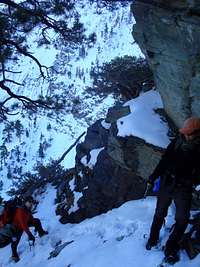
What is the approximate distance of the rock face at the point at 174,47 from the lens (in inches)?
289

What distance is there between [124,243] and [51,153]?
113 metres

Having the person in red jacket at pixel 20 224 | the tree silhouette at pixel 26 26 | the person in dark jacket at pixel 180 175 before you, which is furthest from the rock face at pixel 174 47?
the person in red jacket at pixel 20 224

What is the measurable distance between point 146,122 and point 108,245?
12.6 ft

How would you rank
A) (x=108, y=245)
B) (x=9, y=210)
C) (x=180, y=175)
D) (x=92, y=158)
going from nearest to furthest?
(x=180, y=175) → (x=108, y=245) → (x=9, y=210) → (x=92, y=158)

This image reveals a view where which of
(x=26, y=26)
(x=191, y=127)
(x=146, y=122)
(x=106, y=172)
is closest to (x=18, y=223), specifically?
(x=146, y=122)

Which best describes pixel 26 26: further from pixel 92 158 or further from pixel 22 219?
pixel 92 158

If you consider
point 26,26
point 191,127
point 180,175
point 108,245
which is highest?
point 26,26

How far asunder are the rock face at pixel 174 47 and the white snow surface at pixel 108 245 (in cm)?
188

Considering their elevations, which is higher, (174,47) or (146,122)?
(174,47)

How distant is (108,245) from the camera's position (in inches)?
277

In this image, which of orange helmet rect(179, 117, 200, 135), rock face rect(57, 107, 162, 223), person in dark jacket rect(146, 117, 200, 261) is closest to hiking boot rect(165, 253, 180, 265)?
→ person in dark jacket rect(146, 117, 200, 261)

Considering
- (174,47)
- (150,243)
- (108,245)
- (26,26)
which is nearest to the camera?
(150,243)

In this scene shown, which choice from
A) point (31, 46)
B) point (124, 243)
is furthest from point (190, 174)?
point (31, 46)

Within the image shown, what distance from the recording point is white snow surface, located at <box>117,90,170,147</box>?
9875 mm
